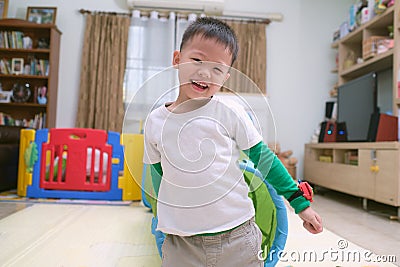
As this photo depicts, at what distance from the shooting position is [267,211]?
1.21m

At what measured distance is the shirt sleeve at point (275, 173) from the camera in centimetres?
69

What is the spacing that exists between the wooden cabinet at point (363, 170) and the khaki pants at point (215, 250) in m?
1.80

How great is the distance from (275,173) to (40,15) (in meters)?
4.13

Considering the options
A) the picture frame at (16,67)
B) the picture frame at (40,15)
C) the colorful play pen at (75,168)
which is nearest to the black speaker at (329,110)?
the colorful play pen at (75,168)

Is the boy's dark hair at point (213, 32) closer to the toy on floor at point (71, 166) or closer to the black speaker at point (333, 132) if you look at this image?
the toy on floor at point (71, 166)

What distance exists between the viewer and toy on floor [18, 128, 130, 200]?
2795 mm

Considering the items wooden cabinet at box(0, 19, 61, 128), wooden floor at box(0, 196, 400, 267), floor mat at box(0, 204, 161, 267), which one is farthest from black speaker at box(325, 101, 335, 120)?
wooden cabinet at box(0, 19, 61, 128)

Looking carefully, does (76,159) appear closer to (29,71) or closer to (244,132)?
(29,71)

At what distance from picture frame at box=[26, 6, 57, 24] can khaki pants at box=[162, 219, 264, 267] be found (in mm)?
3946

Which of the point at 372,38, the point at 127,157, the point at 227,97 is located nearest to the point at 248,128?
the point at 227,97

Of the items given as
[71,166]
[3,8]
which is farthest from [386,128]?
[3,8]

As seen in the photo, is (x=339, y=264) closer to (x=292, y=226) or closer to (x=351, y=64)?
(x=292, y=226)

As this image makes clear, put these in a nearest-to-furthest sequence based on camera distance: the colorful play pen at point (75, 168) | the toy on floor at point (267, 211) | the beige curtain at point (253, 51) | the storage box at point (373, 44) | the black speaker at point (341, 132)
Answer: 1. the toy on floor at point (267, 211)
2. the colorful play pen at point (75, 168)
3. the storage box at point (373, 44)
4. the black speaker at point (341, 132)
5. the beige curtain at point (253, 51)

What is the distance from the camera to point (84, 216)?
2.13m
